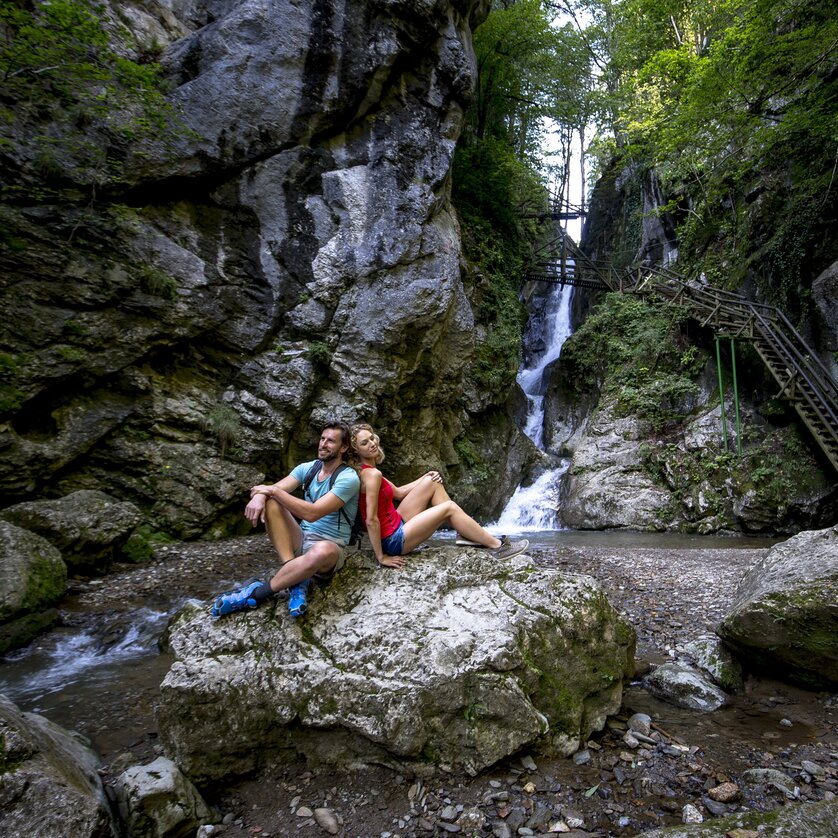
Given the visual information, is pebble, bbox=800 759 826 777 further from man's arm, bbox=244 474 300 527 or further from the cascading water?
the cascading water

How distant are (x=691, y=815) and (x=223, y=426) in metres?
9.79

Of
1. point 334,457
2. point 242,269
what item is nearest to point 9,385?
point 242,269

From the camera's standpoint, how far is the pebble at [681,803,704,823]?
265 centimetres

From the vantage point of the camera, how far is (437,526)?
13.6ft

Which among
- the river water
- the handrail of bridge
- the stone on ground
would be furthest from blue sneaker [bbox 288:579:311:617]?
the handrail of bridge

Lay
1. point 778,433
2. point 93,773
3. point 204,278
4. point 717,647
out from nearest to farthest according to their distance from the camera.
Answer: point 93,773 < point 717,647 < point 204,278 < point 778,433

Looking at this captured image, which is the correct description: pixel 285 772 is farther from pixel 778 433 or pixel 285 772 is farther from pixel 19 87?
pixel 778 433

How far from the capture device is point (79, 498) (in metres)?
8.09

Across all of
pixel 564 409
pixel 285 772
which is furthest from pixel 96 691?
pixel 564 409

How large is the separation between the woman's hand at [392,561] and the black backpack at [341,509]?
298mm

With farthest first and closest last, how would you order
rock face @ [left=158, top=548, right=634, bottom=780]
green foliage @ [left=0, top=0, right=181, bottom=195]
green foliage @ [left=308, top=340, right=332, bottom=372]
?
1. green foliage @ [left=308, top=340, right=332, bottom=372]
2. green foliage @ [left=0, top=0, right=181, bottom=195]
3. rock face @ [left=158, top=548, right=634, bottom=780]

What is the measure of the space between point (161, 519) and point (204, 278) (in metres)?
5.11

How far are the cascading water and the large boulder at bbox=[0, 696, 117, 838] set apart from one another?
12852 mm

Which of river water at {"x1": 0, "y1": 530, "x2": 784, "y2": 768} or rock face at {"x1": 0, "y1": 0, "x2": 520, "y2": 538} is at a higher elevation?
rock face at {"x1": 0, "y1": 0, "x2": 520, "y2": 538}
